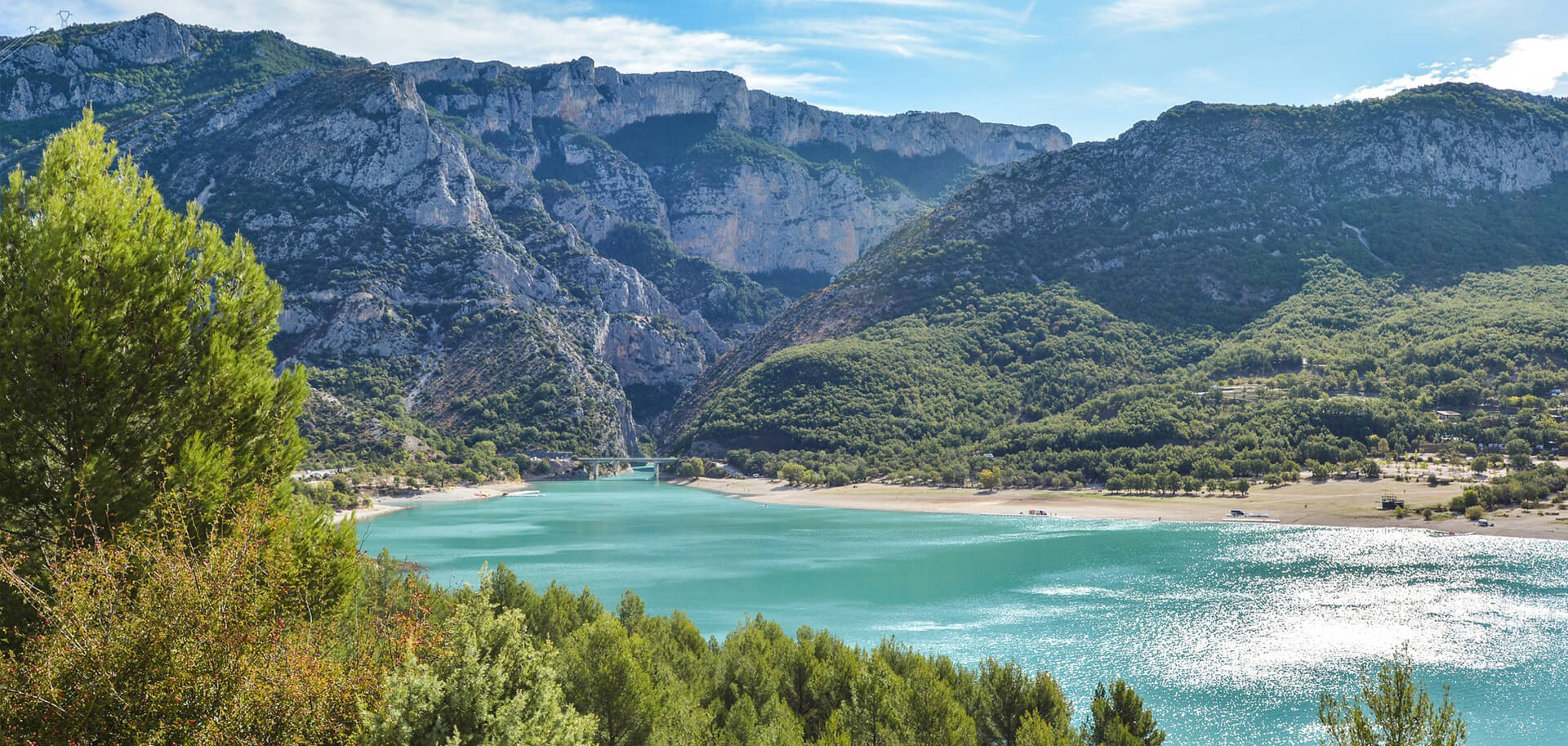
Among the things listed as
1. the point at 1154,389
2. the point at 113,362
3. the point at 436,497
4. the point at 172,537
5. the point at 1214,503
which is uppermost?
the point at 1154,389

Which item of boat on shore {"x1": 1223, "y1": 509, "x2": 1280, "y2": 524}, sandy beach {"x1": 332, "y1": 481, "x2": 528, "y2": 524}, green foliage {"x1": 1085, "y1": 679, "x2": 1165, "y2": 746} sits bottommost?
sandy beach {"x1": 332, "y1": 481, "x2": 528, "y2": 524}

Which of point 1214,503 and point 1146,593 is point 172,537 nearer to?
point 1146,593

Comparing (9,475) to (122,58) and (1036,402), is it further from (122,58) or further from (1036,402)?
(122,58)

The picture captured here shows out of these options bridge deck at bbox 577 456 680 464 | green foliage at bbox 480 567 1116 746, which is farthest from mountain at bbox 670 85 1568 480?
green foliage at bbox 480 567 1116 746

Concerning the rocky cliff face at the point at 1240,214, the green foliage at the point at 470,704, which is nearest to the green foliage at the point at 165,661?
the green foliage at the point at 470,704

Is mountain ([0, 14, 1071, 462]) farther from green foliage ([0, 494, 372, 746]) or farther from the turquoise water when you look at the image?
green foliage ([0, 494, 372, 746])

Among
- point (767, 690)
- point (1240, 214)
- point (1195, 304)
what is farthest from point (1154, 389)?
point (767, 690)
